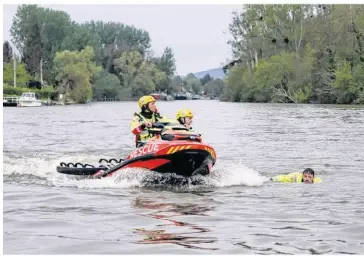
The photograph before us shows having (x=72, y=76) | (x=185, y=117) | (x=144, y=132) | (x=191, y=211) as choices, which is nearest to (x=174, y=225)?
(x=191, y=211)

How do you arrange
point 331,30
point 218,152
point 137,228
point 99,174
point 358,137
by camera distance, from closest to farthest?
point 137,228 < point 99,174 < point 218,152 < point 358,137 < point 331,30

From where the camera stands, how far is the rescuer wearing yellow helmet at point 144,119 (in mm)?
14711

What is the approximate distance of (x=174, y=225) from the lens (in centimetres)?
963

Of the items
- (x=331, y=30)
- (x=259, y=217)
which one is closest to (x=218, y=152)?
(x=259, y=217)

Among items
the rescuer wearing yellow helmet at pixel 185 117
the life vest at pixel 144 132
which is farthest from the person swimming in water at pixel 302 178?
the life vest at pixel 144 132

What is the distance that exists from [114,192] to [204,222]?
3.51 metres

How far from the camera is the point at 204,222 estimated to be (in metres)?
9.91

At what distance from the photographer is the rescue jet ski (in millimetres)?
13438

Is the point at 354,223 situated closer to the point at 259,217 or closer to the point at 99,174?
the point at 259,217

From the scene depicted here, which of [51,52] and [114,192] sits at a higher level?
[51,52]

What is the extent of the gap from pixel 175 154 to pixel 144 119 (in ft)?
5.43

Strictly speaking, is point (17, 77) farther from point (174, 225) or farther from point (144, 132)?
point (174, 225)

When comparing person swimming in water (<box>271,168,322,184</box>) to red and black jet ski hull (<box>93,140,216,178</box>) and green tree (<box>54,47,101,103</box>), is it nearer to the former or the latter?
red and black jet ski hull (<box>93,140,216,178</box>)

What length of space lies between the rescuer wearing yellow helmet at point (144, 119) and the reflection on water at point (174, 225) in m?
2.76
